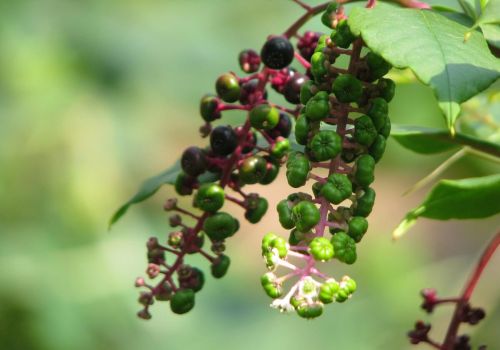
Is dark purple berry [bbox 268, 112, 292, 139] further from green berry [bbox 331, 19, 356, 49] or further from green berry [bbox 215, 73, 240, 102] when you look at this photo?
green berry [bbox 331, 19, 356, 49]

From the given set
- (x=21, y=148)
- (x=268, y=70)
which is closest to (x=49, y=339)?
(x=21, y=148)

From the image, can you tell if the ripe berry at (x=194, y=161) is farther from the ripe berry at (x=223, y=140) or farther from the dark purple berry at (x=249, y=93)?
the dark purple berry at (x=249, y=93)

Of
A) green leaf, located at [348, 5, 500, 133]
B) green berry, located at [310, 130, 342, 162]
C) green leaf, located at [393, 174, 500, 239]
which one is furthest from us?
green leaf, located at [393, 174, 500, 239]

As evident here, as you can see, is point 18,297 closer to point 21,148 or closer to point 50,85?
point 21,148

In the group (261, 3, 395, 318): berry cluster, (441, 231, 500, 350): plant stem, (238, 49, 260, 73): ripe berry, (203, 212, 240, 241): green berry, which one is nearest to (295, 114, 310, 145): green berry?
(261, 3, 395, 318): berry cluster

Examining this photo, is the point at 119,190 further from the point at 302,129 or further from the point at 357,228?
the point at 357,228

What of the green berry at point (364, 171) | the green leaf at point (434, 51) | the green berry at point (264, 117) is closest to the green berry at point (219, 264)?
the green berry at point (264, 117)
